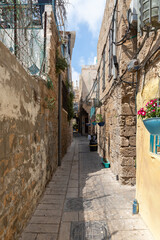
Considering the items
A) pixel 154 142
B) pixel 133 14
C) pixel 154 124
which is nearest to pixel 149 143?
pixel 154 142

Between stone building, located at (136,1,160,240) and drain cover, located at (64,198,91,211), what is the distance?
115 cm

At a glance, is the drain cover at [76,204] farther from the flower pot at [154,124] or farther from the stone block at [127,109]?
the stone block at [127,109]

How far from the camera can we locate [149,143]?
2807 mm

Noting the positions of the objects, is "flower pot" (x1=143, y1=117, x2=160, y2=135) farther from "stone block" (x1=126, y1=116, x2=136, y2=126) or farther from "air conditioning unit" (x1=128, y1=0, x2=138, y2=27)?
"air conditioning unit" (x1=128, y1=0, x2=138, y2=27)

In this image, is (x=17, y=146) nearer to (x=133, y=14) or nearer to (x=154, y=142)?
(x=154, y=142)

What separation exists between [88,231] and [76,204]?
943 millimetres

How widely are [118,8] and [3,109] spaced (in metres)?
5.11

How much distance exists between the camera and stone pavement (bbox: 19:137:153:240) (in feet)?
8.57

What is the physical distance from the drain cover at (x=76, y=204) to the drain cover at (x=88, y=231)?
519mm

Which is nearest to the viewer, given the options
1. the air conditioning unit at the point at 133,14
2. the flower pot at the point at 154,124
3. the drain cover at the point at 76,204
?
the flower pot at the point at 154,124

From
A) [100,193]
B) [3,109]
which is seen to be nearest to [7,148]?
[3,109]

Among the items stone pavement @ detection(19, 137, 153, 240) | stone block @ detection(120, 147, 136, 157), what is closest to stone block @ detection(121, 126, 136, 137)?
stone block @ detection(120, 147, 136, 157)

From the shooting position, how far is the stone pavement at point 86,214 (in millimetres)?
2613

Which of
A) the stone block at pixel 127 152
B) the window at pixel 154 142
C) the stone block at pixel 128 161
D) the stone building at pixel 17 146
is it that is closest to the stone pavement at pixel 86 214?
the stone building at pixel 17 146
